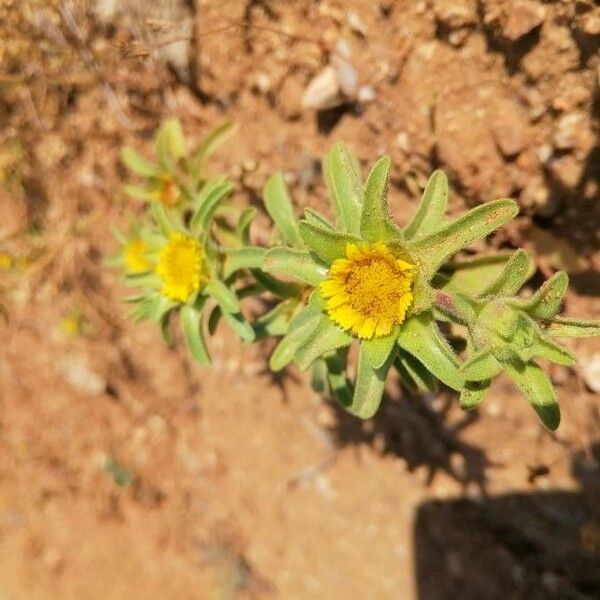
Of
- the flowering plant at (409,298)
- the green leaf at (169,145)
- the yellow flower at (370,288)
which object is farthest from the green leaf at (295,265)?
the green leaf at (169,145)

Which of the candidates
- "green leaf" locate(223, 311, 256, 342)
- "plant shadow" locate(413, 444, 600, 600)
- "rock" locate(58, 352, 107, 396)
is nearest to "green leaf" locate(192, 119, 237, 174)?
"green leaf" locate(223, 311, 256, 342)

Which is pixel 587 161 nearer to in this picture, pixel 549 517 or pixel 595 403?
pixel 595 403

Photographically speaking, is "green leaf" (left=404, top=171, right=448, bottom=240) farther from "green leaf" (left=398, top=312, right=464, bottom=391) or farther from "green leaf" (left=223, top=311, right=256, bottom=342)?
"green leaf" (left=223, top=311, right=256, bottom=342)

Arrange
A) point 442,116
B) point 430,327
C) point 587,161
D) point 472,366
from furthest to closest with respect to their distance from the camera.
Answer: point 442,116 → point 587,161 → point 430,327 → point 472,366

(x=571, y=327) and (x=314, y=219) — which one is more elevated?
(x=314, y=219)

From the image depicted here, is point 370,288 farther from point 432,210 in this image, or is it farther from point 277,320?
point 277,320

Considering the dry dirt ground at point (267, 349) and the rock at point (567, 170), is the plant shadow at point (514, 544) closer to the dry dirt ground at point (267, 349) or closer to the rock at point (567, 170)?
the dry dirt ground at point (267, 349)

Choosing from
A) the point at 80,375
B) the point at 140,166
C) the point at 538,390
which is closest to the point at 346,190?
the point at 538,390

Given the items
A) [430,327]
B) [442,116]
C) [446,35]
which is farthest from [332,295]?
[446,35]
